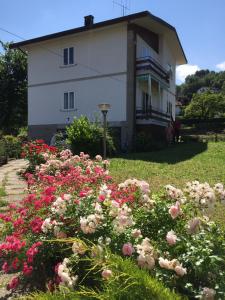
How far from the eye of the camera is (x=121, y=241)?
3447 mm

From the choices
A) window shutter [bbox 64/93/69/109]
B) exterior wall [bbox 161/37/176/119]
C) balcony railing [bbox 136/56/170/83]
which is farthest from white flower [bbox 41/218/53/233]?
exterior wall [bbox 161/37/176/119]

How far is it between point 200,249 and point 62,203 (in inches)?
57.7

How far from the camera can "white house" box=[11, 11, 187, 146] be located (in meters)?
22.9

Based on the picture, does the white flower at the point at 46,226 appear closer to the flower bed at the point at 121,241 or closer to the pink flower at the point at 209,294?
the flower bed at the point at 121,241

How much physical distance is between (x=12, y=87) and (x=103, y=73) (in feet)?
54.0

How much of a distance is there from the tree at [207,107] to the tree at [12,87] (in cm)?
2562

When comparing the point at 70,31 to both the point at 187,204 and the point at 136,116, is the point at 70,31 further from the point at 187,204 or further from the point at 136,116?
the point at 187,204

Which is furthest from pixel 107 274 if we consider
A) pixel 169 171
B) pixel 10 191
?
pixel 169 171

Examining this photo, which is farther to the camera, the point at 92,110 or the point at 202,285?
the point at 92,110

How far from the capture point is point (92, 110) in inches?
960

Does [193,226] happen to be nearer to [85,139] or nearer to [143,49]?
[85,139]

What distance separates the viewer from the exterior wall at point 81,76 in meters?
23.2

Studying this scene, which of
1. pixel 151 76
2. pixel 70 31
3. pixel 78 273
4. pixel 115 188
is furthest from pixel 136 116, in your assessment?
pixel 78 273

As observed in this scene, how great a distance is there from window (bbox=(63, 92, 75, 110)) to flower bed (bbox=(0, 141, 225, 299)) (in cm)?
2088
